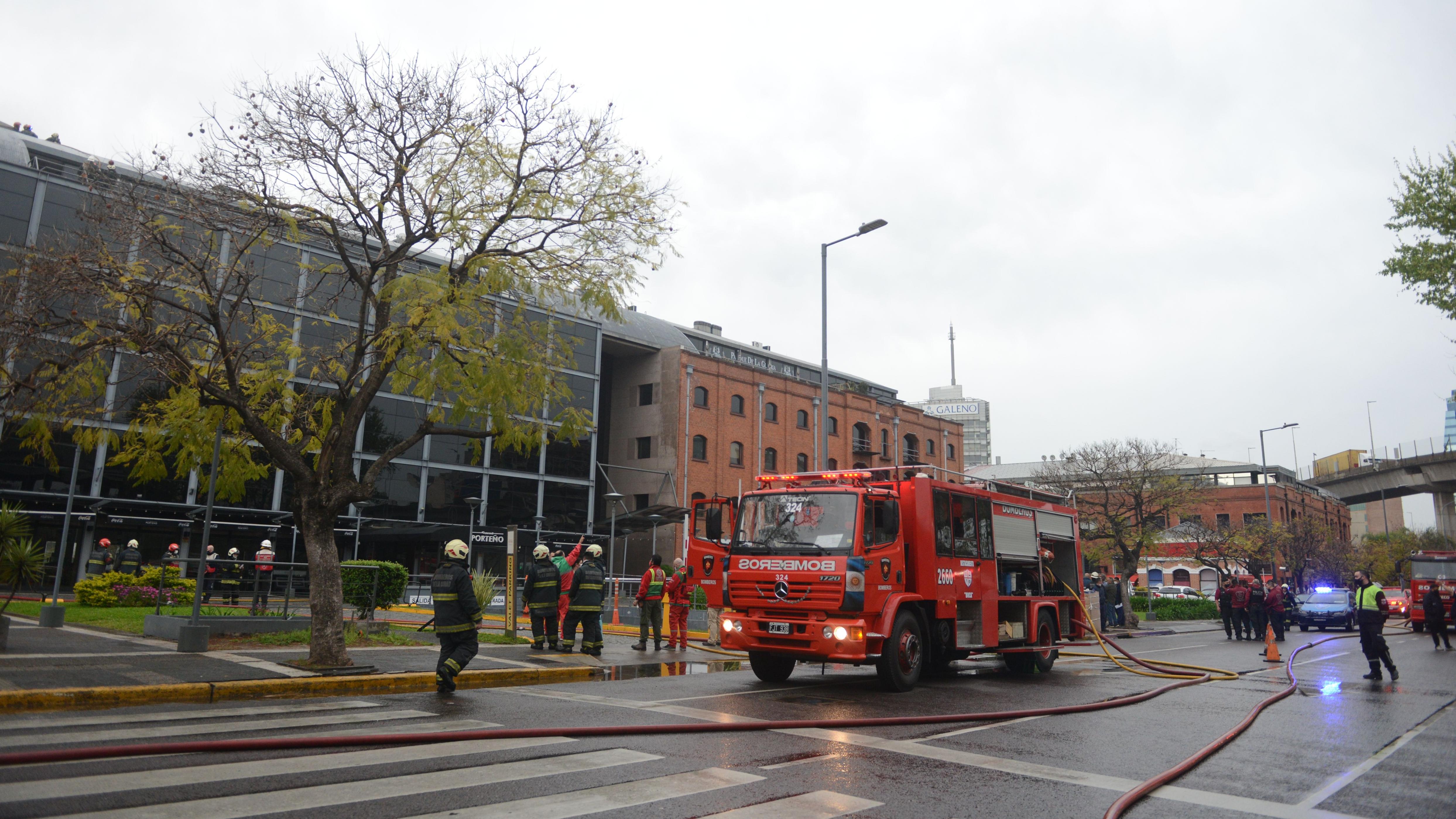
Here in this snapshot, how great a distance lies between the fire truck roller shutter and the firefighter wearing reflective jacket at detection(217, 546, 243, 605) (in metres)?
13.5

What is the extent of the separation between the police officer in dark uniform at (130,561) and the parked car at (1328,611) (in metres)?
36.7

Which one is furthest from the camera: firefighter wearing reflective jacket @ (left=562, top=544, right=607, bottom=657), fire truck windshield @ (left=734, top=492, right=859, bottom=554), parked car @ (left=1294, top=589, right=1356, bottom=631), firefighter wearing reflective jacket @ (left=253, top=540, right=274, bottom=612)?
parked car @ (left=1294, top=589, right=1356, bottom=631)

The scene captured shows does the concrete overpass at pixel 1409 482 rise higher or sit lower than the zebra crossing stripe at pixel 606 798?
higher

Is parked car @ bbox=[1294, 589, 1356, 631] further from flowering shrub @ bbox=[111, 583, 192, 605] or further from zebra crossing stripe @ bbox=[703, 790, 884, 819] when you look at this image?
flowering shrub @ bbox=[111, 583, 192, 605]

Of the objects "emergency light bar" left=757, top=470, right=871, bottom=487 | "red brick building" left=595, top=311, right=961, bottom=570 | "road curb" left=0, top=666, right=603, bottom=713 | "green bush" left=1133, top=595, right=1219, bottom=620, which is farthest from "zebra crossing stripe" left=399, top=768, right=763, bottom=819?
"red brick building" left=595, top=311, right=961, bottom=570

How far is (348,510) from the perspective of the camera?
39781 mm

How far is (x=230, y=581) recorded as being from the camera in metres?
21.2

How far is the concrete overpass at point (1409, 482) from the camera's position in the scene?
56.5 metres

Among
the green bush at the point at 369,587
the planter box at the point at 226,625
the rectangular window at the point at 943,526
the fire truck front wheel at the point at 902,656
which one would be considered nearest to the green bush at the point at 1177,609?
the rectangular window at the point at 943,526

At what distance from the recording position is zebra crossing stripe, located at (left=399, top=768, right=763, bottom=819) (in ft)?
16.8

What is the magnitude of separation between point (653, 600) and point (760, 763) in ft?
33.1

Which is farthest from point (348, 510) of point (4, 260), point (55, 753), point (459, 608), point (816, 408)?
point (55, 753)

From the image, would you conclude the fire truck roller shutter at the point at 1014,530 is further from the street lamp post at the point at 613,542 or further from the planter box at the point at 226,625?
the planter box at the point at 226,625

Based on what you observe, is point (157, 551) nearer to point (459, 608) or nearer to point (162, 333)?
point (162, 333)
